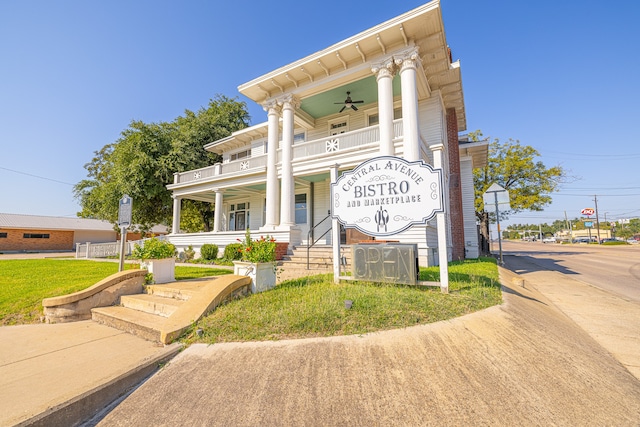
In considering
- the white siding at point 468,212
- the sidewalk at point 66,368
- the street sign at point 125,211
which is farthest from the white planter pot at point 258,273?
the white siding at point 468,212

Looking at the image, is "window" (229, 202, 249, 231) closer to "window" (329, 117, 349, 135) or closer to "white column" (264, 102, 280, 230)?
"white column" (264, 102, 280, 230)

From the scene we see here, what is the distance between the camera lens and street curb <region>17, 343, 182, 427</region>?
211 centimetres

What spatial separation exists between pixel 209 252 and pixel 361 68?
10.9 meters

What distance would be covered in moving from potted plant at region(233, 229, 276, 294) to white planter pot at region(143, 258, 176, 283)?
2262 mm

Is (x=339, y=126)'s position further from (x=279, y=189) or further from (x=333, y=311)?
(x=333, y=311)

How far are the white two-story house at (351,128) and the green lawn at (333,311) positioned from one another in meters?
4.23

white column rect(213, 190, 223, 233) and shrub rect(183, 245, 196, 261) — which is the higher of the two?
white column rect(213, 190, 223, 233)

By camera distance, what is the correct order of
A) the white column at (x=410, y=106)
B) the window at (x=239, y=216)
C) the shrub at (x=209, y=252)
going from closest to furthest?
the white column at (x=410, y=106) < the shrub at (x=209, y=252) < the window at (x=239, y=216)

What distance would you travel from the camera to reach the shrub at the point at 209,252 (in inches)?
523

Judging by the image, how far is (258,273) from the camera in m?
5.23

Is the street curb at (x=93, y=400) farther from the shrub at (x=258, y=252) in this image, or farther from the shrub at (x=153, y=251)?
the shrub at (x=153, y=251)

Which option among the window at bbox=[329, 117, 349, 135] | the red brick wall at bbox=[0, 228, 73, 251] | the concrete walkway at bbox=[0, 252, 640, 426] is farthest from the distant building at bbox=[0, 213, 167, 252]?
the concrete walkway at bbox=[0, 252, 640, 426]

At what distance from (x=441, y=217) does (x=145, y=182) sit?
19716mm

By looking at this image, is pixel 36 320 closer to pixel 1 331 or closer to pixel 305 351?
pixel 1 331
